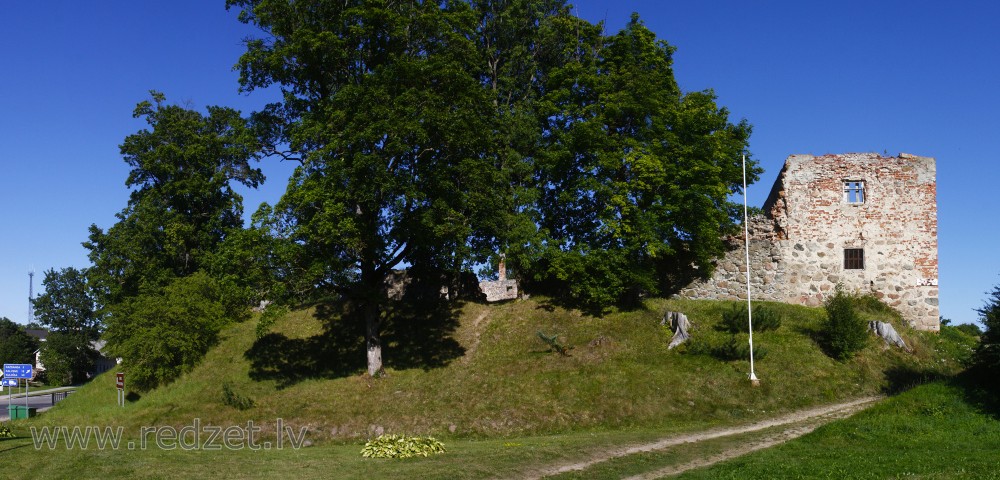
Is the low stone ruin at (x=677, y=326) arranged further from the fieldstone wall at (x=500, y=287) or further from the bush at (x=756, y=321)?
the fieldstone wall at (x=500, y=287)

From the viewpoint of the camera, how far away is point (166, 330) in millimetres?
32031

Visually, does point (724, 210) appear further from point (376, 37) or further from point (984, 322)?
point (376, 37)

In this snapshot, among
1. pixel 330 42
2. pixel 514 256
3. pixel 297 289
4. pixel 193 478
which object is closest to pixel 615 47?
pixel 514 256

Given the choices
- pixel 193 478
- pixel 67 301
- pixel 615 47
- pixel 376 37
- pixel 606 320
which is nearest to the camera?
pixel 193 478

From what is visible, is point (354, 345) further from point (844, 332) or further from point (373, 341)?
point (844, 332)

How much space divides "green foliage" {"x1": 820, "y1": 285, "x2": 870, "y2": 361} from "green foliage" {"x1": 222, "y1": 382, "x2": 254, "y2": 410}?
2149 centimetres

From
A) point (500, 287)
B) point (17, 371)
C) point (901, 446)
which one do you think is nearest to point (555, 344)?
point (500, 287)

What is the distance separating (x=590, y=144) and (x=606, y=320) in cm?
765

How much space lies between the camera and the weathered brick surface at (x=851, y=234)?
3216 centimetres

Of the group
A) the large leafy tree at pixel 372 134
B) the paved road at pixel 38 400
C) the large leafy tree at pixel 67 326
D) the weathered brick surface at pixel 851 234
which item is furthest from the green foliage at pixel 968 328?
the large leafy tree at pixel 67 326

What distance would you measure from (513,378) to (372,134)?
10.4m

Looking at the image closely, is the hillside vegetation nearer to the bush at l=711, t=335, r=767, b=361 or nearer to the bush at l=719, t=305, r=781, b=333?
the bush at l=711, t=335, r=767, b=361

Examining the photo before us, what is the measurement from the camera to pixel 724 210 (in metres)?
32.6

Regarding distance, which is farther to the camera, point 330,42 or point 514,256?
point 514,256
